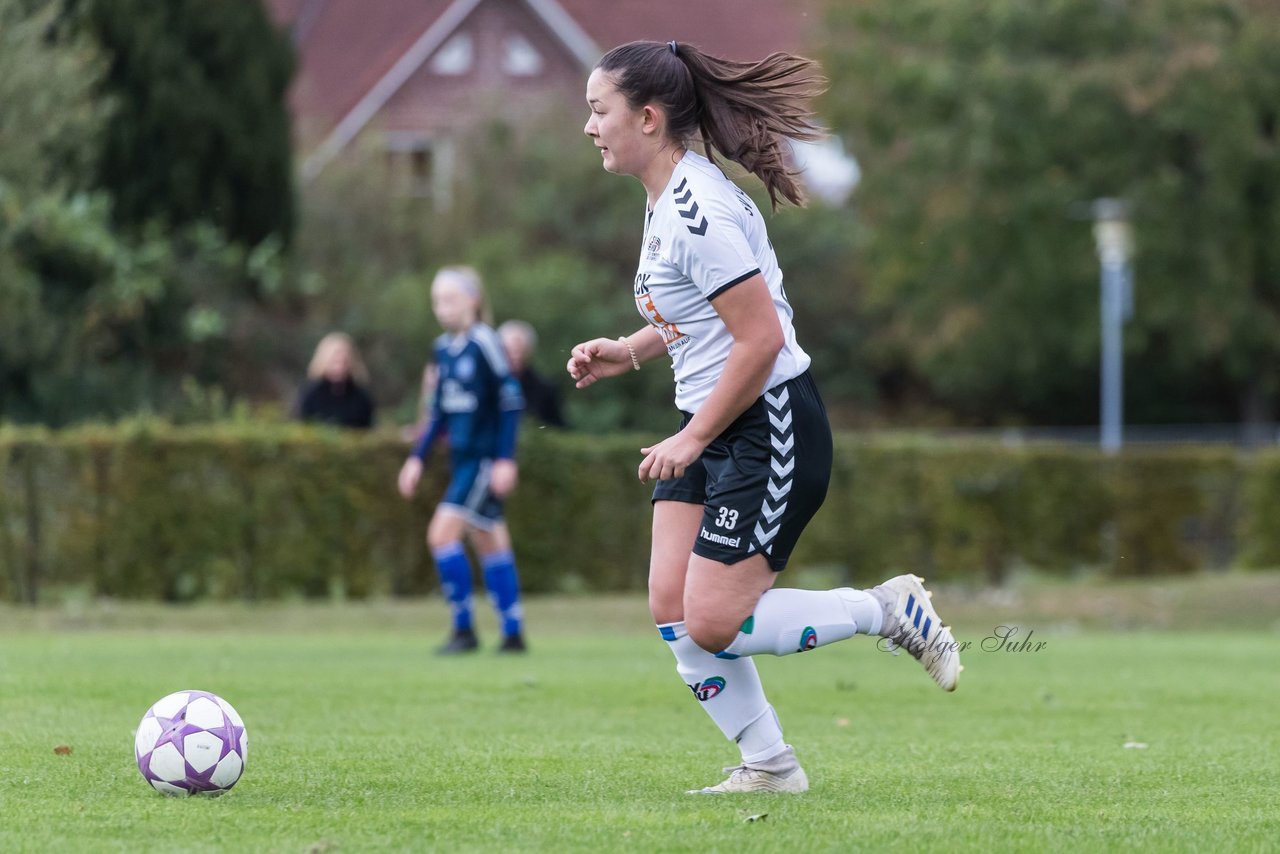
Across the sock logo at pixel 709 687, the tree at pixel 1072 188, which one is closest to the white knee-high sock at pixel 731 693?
the sock logo at pixel 709 687

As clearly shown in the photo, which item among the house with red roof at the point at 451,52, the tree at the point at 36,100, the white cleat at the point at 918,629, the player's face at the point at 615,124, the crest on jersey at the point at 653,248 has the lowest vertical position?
the white cleat at the point at 918,629

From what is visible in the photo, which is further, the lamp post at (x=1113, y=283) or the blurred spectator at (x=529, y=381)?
the lamp post at (x=1113, y=283)

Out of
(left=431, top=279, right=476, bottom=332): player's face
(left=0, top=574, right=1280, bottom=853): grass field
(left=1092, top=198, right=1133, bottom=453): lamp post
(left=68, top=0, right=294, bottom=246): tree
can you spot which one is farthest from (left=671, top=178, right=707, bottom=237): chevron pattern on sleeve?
(left=1092, top=198, right=1133, bottom=453): lamp post

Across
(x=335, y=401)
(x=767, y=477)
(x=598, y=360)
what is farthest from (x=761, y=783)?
(x=335, y=401)

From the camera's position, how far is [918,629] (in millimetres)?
5828

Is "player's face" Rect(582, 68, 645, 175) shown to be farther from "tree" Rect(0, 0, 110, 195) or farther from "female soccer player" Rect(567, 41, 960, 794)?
"tree" Rect(0, 0, 110, 195)

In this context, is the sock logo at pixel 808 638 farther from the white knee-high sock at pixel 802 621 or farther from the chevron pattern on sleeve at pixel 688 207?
the chevron pattern on sleeve at pixel 688 207

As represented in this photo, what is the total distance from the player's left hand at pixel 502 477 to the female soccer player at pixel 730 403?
6.34 metres

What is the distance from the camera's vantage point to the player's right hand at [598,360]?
20.0 feet

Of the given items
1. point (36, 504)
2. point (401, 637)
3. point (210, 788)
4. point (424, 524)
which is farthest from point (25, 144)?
point (210, 788)

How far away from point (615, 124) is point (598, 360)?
92 cm

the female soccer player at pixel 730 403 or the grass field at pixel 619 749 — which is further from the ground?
the female soccer player at pixel 730 403

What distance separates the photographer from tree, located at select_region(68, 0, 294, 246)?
23.5 metres

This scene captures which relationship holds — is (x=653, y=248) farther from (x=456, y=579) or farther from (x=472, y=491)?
(x=456, y=579)
